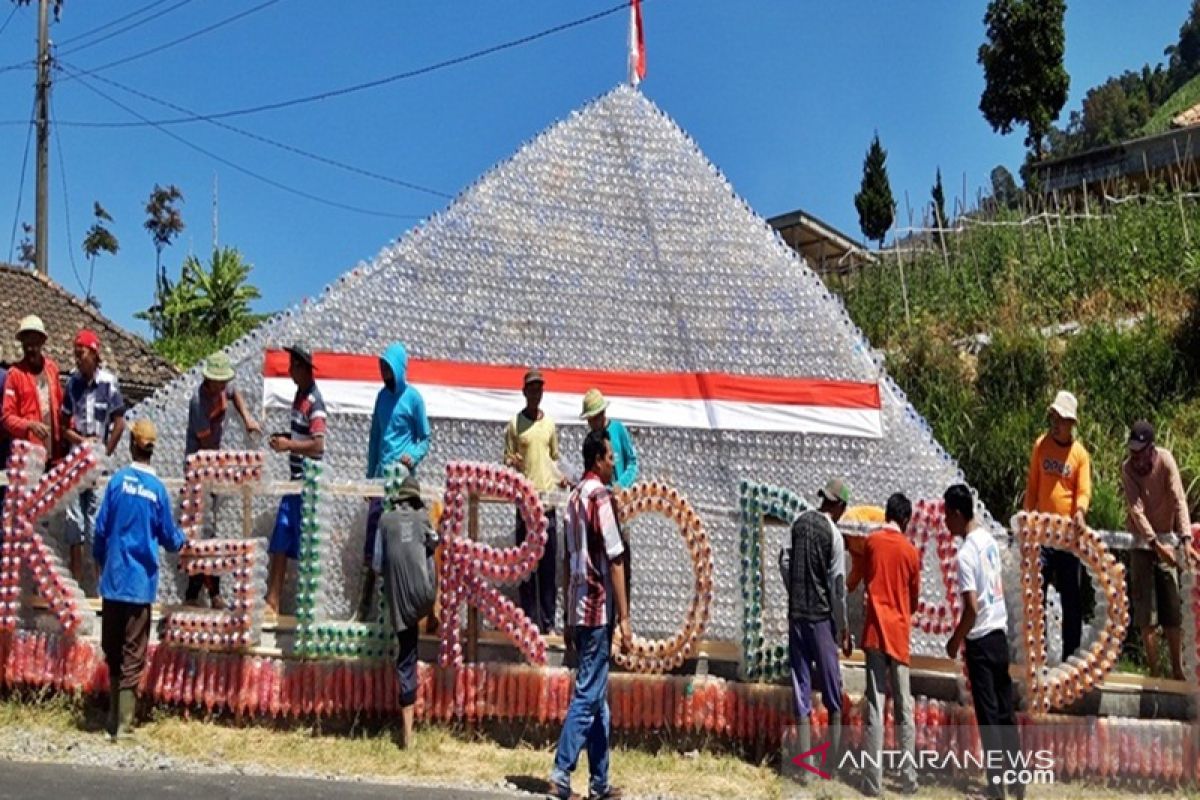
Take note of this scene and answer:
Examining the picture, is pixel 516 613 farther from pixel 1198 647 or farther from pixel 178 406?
pixel 1198 647

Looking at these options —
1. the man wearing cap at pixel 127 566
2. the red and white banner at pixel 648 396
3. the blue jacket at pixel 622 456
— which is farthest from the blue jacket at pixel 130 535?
the blue jacket at pixel 622 456

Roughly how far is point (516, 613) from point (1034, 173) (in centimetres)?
2221

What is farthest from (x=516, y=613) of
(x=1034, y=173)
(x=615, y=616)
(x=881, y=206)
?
(x=881, y=206)

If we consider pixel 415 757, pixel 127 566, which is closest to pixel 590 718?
pixel 415 757

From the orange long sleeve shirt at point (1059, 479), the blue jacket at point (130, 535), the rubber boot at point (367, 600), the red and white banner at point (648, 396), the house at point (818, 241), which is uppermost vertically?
the house at point (818, 241)

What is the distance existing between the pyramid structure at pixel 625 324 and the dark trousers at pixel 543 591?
1080 mm

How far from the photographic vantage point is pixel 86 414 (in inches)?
318

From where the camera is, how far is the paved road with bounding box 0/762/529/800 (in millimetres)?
5645

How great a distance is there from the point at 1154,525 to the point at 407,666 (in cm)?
457

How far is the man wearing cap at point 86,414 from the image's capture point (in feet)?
25.6

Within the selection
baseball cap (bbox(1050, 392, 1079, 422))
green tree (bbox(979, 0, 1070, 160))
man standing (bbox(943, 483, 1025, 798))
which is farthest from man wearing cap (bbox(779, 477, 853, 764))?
green tree (bbox(979, 0, 1070, 160))

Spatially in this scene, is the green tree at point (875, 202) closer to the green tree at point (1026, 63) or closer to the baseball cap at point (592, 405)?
the green tree at point (1026, 63)

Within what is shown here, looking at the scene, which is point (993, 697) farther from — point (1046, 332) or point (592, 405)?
point (1046, 332)

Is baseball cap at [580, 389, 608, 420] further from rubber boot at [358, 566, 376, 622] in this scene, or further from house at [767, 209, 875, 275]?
house at [767, 209, 875, 275]
